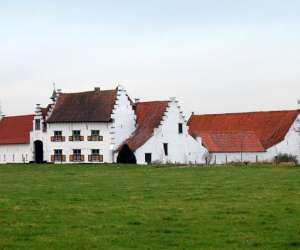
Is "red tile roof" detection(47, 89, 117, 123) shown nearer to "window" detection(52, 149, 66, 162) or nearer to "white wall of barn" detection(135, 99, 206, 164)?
"window" detection(52, 149, 66, 162)

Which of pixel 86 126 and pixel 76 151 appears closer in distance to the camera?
pixel 86 126

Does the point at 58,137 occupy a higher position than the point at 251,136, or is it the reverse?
the point at 58,137

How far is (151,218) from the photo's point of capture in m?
20.4

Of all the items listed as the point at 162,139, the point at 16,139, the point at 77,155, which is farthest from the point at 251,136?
the point at 16,139

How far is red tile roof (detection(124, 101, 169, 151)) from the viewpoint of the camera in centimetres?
7588

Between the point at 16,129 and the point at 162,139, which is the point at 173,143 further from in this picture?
the point at 16,129

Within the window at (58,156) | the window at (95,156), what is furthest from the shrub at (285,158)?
the window at (58,156)

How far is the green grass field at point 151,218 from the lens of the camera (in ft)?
53.3

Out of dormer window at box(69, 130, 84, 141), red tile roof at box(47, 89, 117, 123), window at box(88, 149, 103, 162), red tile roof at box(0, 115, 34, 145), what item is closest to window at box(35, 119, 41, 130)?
red tile roof at box(0, 115, 34, 145)

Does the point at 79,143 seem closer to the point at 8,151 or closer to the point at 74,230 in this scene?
the point at 8,151

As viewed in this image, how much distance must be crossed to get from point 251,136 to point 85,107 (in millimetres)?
19746

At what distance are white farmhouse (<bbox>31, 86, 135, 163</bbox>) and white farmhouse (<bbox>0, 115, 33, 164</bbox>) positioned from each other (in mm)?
2737

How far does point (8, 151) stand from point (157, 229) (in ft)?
229

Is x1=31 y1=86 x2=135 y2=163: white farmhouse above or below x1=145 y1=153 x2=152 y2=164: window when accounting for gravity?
above
